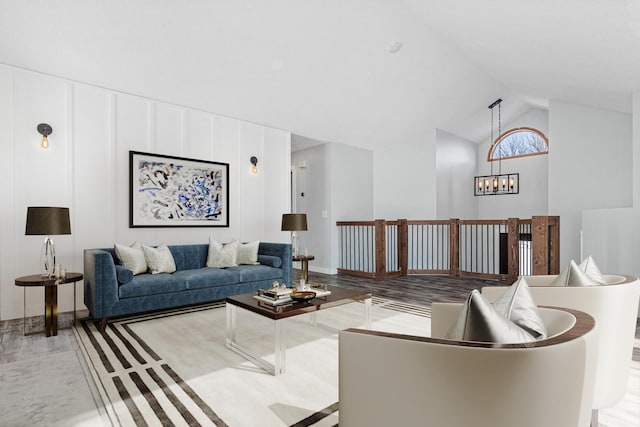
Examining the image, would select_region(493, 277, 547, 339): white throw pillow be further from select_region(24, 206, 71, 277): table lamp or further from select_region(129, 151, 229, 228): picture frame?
select_region(129, 151, 229, 228): picture frame

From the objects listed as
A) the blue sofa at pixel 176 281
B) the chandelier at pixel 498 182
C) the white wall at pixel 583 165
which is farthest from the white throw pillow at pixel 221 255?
the chandelier at pixel 498 182

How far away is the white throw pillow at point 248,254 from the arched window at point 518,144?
684 centimetres

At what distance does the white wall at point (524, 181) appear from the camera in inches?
319

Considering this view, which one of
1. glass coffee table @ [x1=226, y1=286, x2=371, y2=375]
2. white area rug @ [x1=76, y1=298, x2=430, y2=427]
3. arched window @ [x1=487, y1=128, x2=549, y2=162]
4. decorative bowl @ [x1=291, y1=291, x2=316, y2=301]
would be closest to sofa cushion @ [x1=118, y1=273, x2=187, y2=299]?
white area rug @ [x1=76, y1=298, x2=430, y2=427]

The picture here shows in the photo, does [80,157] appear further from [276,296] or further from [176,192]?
[276,296]

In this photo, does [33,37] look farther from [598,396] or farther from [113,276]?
[598,396]

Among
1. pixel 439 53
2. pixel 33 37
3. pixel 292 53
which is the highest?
pixel 439 53

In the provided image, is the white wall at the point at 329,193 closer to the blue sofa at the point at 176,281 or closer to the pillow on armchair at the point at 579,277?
the blue sofa at the point at 176,281

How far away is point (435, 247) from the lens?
786cm

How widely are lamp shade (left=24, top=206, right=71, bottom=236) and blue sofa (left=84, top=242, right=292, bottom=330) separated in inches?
16.0

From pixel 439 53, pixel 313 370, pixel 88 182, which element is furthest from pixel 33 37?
pixel 439 53

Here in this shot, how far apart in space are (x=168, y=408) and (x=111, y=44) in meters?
3.59

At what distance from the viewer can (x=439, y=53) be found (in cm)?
523

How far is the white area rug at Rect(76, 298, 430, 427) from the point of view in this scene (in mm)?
1950
